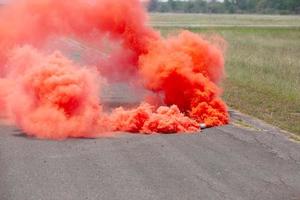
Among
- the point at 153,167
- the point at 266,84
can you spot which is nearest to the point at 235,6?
the point at 266,84

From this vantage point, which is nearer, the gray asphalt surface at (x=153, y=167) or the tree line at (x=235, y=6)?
the gray asphalt surface at (x=153, y=167)

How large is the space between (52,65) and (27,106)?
40.4 inches

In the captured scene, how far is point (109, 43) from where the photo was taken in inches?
644

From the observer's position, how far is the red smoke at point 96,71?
12.1 metres

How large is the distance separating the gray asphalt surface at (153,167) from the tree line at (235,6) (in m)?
152

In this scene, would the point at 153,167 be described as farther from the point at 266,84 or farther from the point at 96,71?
the point at 266,84

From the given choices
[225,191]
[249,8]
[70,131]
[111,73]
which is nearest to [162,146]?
[70,131]

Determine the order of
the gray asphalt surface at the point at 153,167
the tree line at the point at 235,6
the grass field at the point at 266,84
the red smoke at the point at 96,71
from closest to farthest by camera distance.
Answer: the gray asphalt surface at the point at 153,167, the red smoke at the point at 96,71, the grass field at the point at 266,84, the tree line at the point at 235,6

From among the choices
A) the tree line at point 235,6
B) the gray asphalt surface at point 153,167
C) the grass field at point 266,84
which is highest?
the gray asphalt surface at point 153,167

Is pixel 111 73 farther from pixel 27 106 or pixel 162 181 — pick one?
pixel 162 181

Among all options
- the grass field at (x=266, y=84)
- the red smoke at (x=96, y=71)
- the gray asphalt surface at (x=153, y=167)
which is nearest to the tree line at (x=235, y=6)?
the grass field at (x=266, y=84)

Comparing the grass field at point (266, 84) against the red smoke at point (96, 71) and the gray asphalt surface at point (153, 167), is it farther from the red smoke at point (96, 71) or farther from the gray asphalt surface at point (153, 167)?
the gray asphalt surface at point (153, 167)

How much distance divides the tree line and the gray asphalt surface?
15235cm

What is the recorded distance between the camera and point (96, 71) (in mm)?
14969
